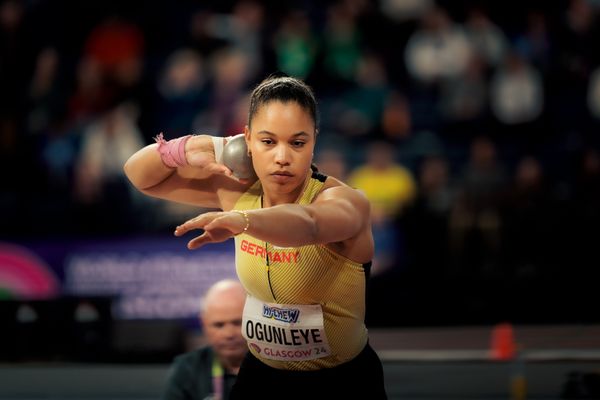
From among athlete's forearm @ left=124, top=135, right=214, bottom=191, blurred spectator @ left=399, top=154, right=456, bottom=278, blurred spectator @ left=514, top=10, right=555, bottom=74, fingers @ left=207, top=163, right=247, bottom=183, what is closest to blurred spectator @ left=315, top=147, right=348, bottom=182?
blurred spectator @ left=399, top=154, right=456, bottom=278

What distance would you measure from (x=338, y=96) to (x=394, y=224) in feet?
7.06

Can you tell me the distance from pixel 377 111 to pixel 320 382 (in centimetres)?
721

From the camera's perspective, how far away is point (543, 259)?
29.6 ft

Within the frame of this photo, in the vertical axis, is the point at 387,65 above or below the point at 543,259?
above

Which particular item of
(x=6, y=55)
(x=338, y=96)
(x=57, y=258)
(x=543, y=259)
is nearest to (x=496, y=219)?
(x=543, y=259)

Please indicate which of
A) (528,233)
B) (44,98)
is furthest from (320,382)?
(44,98)

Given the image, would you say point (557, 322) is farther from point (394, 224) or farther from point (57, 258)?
point (57, 258)

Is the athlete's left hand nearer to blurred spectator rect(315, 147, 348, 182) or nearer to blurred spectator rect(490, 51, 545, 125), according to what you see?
blurred spectator rect(315, 147, 348, 182)

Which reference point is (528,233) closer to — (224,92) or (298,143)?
(224,92)

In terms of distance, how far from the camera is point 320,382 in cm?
363

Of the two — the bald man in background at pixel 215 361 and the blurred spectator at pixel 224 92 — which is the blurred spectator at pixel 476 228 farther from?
the bald man in background at pixel 215 361

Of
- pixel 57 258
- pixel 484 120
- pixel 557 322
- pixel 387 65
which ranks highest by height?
pixel 387 65

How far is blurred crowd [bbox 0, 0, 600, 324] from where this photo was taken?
9148 mm

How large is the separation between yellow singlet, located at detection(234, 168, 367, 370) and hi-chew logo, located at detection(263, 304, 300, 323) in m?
0.03
